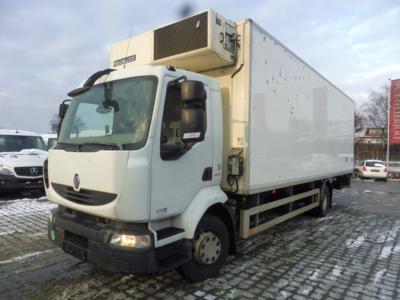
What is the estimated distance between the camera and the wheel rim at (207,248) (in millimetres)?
4090

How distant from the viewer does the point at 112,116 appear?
3787 mm

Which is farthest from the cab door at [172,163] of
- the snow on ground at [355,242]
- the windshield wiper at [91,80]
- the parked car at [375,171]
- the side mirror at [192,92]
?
the parked car at [375,171]

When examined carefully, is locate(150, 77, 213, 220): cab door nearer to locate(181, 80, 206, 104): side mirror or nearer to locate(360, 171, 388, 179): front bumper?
locate(181, 80, 206, 104): side mirror

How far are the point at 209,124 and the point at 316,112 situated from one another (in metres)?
3.87

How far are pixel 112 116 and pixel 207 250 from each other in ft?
6.59

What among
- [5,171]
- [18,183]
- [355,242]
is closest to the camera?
[355,242]

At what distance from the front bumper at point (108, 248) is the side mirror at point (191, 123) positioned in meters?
1.04

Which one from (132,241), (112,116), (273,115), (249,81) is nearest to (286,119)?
(273,115)

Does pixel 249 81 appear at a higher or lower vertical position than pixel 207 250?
higher

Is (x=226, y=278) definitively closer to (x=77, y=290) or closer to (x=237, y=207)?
(x=237, y=207)

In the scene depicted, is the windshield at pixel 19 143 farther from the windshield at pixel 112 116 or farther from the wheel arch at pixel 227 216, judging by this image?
the wheel arch at pixel 227 216

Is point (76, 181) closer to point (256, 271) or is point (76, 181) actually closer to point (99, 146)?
point (99, 146)

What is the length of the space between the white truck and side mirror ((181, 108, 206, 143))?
0.01 meters

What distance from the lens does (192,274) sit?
4.12 meters
